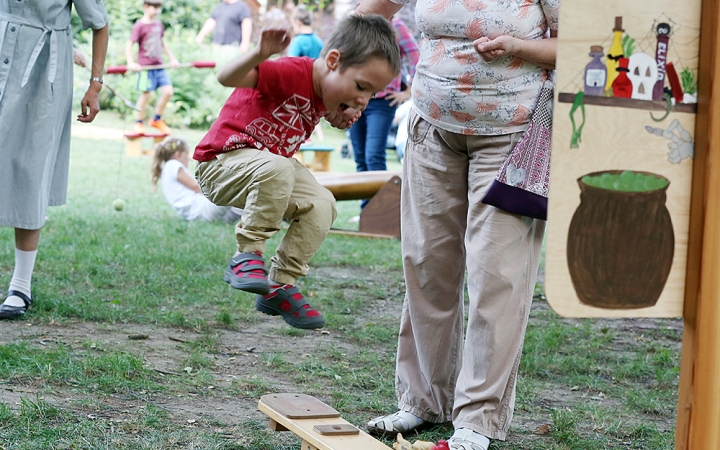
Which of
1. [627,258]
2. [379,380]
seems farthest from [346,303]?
[627,258]

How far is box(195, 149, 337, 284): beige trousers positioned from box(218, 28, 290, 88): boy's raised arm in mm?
282

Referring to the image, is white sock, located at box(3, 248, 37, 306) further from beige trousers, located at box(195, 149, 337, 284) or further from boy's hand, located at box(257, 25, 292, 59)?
boy's hand, located at box(257, 25, 292, 59)

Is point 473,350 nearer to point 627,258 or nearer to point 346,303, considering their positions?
point 627,258

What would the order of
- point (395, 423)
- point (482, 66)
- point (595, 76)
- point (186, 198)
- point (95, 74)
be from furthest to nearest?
point (186, 198), point (95, 74), point (395, 423), point (482, 66), point (595, 76)

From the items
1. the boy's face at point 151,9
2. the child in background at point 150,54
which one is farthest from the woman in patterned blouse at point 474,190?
the boy's face at point 151,9

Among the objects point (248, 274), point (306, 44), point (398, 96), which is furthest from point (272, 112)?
point (306, 44)

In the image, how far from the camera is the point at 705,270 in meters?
1.85

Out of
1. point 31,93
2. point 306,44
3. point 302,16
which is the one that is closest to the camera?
point 31,93

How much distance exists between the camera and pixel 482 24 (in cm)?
260

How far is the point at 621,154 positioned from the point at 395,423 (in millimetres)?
1548

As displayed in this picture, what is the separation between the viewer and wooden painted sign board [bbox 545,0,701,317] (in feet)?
5.95

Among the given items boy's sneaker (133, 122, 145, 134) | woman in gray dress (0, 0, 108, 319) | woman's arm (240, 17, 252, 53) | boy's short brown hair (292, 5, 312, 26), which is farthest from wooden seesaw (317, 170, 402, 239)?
boy's sneaker (133, 122, 145, 134)

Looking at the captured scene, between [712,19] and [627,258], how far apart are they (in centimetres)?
53

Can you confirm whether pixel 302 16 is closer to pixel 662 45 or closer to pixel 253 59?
pixel 253 59
